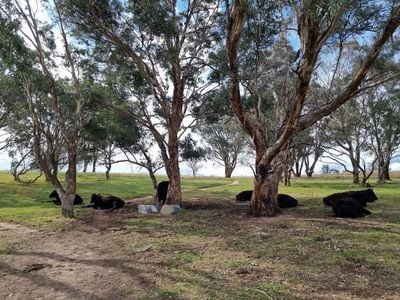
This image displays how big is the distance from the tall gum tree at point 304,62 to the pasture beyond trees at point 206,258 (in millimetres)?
1726

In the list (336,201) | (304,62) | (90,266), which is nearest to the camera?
(90,266)

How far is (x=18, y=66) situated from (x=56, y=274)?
1095 centimetres

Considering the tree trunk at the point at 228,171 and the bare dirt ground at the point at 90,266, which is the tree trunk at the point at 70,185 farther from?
the tree trunk at the point at 228,171

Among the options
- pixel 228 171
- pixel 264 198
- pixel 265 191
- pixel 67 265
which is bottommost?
pixel 67 265

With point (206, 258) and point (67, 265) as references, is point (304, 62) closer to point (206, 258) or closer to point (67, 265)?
point (206, 258)

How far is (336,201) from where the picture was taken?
1752 cm

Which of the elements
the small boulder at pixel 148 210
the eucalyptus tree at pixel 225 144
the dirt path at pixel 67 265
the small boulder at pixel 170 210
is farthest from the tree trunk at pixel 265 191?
the eucalyptus tree at pixel 225 144

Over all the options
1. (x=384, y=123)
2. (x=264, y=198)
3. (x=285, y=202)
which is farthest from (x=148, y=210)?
(x=384, y=123)

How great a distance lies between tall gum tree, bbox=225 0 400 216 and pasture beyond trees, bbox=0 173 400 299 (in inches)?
68.0

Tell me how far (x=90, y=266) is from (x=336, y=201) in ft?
36.9

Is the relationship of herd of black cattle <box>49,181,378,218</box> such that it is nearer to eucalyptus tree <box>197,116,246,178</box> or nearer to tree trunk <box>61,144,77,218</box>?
tree trunk <box>61,144,77,218</box>

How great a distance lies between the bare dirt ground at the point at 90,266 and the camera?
25.6 ft

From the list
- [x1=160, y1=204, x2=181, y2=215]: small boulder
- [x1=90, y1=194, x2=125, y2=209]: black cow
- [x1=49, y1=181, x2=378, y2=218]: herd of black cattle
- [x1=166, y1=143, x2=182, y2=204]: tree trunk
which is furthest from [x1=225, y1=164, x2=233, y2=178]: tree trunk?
[x1=160, y1=204, x2=181, y2=215]: small boulder

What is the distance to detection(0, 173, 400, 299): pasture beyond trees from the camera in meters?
7.83
